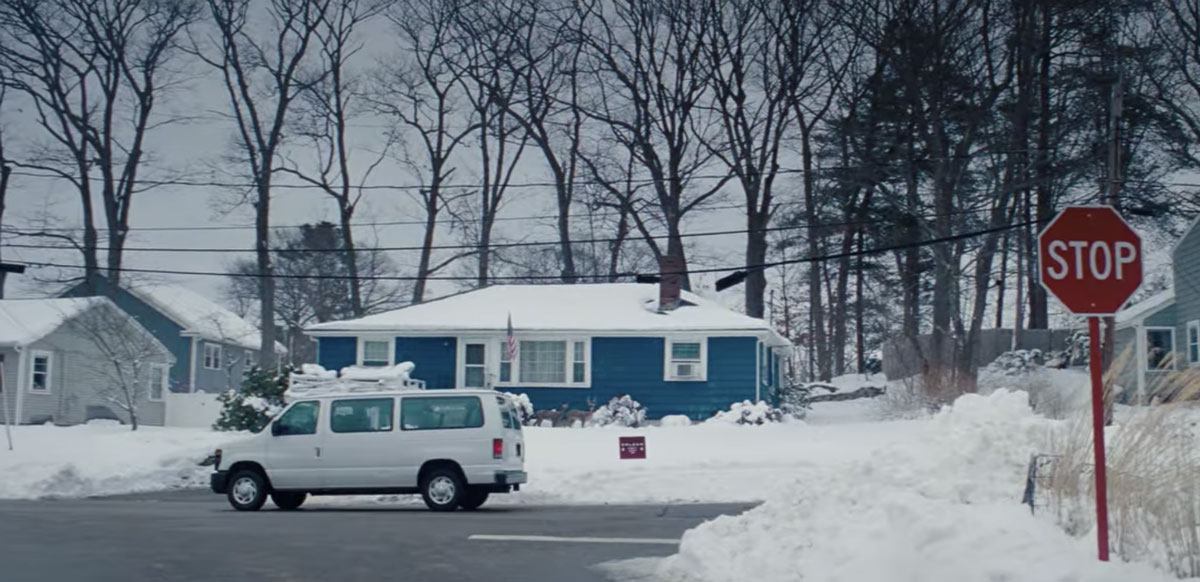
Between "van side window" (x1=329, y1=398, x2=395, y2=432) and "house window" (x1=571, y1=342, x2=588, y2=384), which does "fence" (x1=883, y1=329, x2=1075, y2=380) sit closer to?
"house window" (x1=571, y1=342, x2=588, y2=384)

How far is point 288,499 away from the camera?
2188 cm

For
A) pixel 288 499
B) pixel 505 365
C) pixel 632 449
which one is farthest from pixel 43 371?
pixel 288 499

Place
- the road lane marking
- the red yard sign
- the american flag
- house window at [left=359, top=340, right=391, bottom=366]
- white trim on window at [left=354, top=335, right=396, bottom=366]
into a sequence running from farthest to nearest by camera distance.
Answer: house window at [left=359, top=340, right=391, bottom=366], white trim on window at [left=354, top=335, right=396, bottom=366], the american flag, the red yard sign, the road lane marking

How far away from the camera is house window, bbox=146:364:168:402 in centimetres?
5453

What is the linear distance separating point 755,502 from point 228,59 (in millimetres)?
33784

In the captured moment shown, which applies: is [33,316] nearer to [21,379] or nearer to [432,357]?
[21,379]

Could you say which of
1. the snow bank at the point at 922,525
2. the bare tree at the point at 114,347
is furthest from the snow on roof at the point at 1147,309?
the snow bank at the point at 922,525

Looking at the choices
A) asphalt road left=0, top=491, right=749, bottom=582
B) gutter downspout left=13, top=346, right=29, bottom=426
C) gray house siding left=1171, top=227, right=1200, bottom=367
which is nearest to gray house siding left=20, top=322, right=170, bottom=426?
gutter downspout left=13, top=346, right=29, bottom=426

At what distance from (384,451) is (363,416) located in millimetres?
664

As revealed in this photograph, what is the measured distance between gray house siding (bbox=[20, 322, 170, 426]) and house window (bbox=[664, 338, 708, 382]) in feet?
65.1

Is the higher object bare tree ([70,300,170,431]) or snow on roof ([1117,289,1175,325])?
snow on roof ([1117,289,1175,325])

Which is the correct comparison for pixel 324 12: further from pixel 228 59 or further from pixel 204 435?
pixel 204 435

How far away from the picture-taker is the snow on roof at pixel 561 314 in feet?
127

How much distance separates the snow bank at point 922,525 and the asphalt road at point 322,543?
5.25ft
